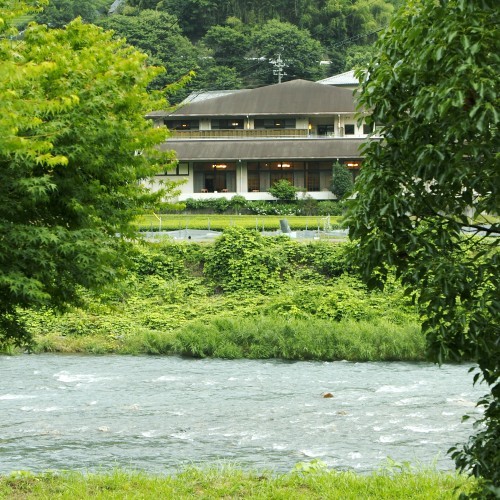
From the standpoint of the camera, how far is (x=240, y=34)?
78.8 metres

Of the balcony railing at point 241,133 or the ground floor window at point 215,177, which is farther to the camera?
the balcony railing at point 241,133

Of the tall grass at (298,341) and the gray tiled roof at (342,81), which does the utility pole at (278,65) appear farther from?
the tall grass at (298,341)

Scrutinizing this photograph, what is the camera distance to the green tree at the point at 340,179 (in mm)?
50469

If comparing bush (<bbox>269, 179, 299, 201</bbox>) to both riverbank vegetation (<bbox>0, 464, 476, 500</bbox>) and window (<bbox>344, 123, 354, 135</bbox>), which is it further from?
riverbank vegetation (<bbox>0, 464, 476, 500</bbox>)

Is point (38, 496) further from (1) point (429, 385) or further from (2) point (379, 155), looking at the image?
(1) point (429, 385)

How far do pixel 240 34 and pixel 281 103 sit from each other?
79.2ft

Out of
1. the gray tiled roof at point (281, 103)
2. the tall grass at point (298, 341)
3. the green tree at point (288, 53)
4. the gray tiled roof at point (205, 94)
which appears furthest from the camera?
Answer: the green tree at point (288, 53)

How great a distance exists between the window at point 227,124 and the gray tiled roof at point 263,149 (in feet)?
10.8

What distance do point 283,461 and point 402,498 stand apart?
4.01 meters

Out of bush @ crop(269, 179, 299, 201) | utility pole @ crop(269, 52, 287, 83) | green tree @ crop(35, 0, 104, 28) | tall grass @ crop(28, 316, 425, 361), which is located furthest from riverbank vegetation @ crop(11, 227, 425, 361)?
green tree @ crop(35, 0, 104, 28)

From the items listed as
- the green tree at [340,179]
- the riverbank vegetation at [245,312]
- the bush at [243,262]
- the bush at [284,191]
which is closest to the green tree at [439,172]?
the riverbank vegetation at [245,312]

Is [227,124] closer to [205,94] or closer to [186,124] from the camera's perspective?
[186,124]

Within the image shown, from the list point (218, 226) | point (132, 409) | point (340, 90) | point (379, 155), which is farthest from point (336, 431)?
point (340, 90)

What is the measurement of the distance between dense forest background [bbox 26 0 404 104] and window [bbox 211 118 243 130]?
10.4m
